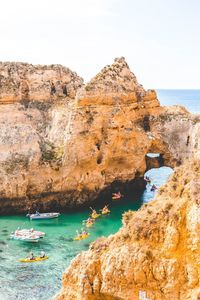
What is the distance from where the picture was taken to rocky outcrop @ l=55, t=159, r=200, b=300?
12.6 meters

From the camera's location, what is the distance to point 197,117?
43312mm

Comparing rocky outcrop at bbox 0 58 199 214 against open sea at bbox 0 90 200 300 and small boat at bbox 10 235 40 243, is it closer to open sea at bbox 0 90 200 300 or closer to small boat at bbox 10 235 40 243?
open sea at bbox 0 90 200 300

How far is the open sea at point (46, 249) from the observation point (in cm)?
2591

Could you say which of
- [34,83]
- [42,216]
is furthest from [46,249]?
[34,83]

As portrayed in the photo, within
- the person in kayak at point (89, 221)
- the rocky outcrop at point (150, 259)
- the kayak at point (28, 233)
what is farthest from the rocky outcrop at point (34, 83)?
the rocky outcrop at point (150, 259)

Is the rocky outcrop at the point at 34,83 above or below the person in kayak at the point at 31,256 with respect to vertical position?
above

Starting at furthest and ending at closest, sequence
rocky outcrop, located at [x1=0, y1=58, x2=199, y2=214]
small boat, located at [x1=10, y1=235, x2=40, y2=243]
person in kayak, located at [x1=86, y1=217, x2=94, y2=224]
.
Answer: rocky outcrop, located at [x1=0, y1=58, x2=199, y2=214] → person in kayak, located at [x1=86, y1=217, x2=94, y2=224] → small boat, located at [x1=10, y1=235, x2=40, y2=243]

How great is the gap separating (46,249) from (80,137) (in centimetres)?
1292

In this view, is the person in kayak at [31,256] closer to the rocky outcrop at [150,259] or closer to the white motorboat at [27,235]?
the white motorboat at [27,235]

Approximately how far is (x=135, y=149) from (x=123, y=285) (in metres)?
31.0

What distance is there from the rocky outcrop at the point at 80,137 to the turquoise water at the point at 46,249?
8.17ft

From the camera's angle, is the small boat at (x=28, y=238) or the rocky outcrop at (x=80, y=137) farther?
the rocky outcrop at (x=80, y=137)

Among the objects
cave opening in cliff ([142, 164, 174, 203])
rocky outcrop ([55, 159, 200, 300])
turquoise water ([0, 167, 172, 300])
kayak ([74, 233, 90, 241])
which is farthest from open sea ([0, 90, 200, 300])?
rocky outcrop ([55, 159, 200, 300])

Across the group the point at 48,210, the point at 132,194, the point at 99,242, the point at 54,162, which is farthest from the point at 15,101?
the point at 99,242
